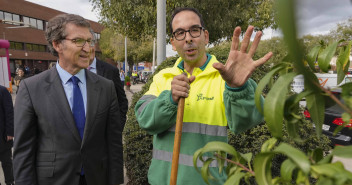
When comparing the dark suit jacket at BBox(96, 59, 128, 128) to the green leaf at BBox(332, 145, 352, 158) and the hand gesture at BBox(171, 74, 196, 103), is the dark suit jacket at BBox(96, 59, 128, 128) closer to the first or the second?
the hand gesture at BBox(171, 74, 196, 103)

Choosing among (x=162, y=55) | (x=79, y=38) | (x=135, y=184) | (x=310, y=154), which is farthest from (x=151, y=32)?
(x=310, y=154)

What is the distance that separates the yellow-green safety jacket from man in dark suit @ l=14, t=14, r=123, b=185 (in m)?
0.60

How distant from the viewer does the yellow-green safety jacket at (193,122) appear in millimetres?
1484

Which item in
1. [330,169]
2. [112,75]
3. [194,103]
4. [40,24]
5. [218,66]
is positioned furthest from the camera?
Result: [40,24]

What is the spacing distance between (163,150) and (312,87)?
131cm

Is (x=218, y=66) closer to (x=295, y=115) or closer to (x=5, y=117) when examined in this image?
(x=295, y=115)

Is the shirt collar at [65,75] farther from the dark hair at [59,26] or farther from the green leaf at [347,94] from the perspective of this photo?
the green leaf at [347,94]

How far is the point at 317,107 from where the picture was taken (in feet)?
1.74

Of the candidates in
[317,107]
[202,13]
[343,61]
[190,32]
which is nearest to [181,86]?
[190,32]

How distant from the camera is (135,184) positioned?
135 inches

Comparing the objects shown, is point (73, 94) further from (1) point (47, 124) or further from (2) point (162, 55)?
(2) point (162, 55)

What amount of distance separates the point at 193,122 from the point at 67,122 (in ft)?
3.23

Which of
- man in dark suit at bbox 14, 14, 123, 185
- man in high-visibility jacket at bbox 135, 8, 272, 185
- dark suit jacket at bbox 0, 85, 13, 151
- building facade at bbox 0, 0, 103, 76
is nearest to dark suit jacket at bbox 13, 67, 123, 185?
man in dark suit at bbox 14, 14, 123, 185

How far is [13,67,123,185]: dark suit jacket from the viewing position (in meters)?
1.91
